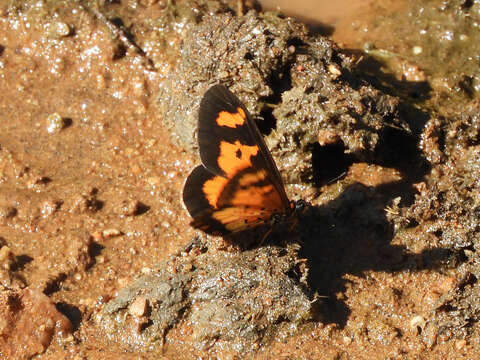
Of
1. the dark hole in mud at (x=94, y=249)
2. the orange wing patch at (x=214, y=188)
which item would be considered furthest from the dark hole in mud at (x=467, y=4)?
the dark hole in mud at (x=94, y=249)

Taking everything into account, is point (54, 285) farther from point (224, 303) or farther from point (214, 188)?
point (214, 188)

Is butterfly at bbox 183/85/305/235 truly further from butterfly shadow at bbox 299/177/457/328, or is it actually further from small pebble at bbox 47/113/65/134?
small pebble at bbox 47/113/65/134

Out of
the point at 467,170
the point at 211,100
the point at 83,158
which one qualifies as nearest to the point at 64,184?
the point at 83,158

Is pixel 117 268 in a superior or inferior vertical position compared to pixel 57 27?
inferior

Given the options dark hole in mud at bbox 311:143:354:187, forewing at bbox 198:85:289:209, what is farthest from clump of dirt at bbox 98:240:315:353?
dark hole in mud at bbox 311:143:354:187

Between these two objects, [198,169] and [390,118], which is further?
[390,118]

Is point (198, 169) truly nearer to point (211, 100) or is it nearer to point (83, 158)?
point (211, 100)
